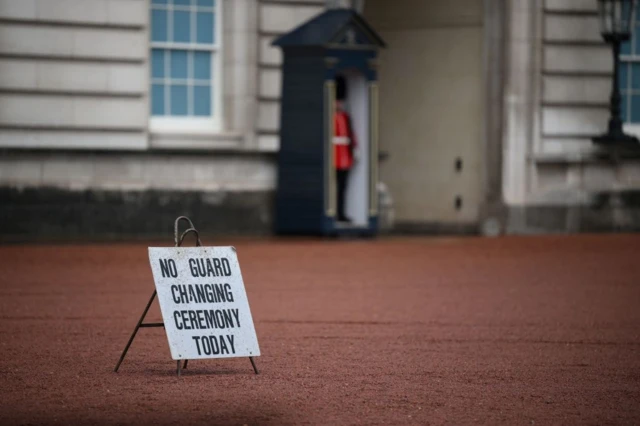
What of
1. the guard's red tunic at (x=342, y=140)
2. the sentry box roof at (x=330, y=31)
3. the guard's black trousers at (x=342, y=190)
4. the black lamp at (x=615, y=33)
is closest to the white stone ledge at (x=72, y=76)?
A: the sentry box roof at (x=330, y=31)

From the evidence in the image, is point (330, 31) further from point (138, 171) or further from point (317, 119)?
point (138, 171)

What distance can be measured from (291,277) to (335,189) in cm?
517

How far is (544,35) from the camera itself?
21.4m

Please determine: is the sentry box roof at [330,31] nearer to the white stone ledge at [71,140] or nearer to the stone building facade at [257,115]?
the stone building facade at [257,115]

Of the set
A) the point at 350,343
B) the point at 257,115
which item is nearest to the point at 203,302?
the point at 350,343

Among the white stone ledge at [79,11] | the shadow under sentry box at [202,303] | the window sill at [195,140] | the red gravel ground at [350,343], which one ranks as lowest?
the red gravel ground at [350,343]

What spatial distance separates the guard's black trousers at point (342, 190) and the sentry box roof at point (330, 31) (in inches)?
69.9

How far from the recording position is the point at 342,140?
19672mm

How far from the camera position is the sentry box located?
19.1 meters

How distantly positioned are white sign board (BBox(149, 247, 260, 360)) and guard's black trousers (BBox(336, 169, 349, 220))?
11.6 m

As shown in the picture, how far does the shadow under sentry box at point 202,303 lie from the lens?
8.02 meters

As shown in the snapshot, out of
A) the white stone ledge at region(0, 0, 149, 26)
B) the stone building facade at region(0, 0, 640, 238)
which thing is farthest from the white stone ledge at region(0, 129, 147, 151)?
the white stone ledge at region(0, 0, 149, 26)

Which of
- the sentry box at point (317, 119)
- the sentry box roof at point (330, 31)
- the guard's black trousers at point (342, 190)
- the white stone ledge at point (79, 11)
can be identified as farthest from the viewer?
the guard's black trousers at point (342, 190)

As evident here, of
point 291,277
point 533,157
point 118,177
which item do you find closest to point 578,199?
point 533,157
